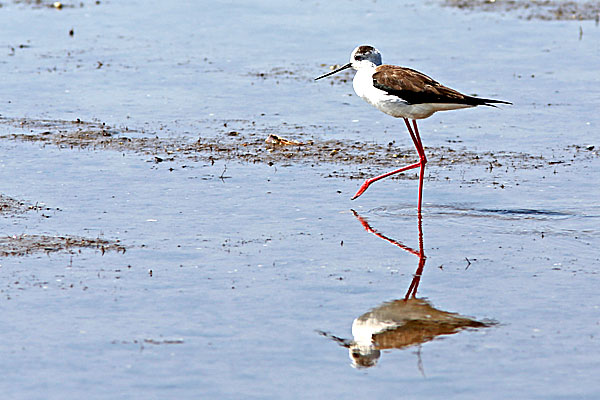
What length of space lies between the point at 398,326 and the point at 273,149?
4.94 metres

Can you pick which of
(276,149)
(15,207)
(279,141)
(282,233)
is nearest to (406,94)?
(282,233)

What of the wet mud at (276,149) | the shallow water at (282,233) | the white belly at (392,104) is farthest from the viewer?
the wet mud at (276,149)

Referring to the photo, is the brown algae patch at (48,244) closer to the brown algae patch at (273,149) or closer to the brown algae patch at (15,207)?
the brown algae patch at (15,207)

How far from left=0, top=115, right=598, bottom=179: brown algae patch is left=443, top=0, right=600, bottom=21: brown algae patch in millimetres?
8589

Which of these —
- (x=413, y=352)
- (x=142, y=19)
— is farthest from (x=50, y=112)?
(x=413, y=352)

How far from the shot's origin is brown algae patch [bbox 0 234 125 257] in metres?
8.34

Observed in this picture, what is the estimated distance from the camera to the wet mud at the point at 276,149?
1138 cm

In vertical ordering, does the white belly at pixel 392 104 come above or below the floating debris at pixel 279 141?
above

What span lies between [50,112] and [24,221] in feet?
14.5

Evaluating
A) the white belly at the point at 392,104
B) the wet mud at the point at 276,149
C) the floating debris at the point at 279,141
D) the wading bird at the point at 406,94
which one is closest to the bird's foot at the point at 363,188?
the wading bird at the point at 406,94

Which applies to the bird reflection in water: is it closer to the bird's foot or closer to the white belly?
the bird's foot

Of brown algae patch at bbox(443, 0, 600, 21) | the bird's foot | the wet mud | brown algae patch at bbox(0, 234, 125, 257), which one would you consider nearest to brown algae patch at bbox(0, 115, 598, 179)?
the wet mud

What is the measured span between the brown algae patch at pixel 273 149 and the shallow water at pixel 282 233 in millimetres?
125

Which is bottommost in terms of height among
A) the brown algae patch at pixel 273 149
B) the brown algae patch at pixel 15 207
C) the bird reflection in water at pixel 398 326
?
the bird reflection in water at pixel 398 326
